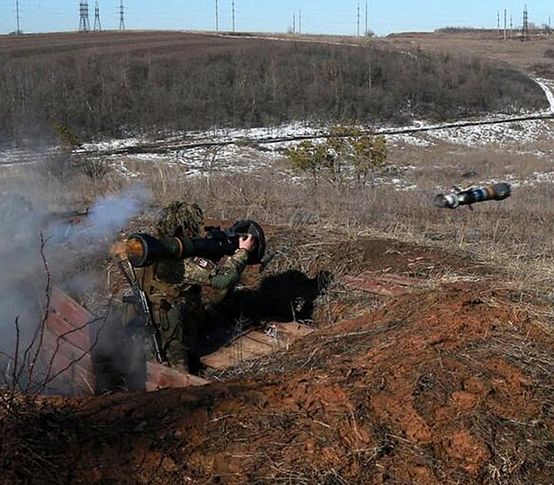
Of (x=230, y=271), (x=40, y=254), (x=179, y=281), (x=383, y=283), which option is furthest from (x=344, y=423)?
(x=40, y=254)

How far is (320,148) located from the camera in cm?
1853

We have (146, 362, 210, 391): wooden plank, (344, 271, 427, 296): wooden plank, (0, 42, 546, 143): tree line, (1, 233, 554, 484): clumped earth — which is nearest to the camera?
(1, 233, 554, 484): clumped earth

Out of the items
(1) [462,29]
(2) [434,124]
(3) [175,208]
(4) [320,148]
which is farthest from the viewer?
(1) [462,29]

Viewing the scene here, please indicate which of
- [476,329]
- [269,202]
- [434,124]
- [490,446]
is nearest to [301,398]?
[490,446]

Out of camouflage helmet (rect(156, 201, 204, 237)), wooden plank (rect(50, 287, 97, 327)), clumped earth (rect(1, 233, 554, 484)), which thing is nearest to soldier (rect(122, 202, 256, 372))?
camouflage helmet (rect(156, 201, 204, 237))

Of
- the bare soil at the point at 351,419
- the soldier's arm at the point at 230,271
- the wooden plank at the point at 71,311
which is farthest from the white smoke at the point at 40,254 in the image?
the bare soil at the point at 351,419

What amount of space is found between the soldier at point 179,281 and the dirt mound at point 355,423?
137cm

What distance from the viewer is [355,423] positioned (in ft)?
11.7

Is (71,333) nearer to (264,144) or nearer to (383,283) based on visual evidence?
(383,283)

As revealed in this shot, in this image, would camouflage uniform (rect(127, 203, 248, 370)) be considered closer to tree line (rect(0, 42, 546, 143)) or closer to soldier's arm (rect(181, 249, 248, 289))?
soldier's arm (rect(181, 249, 248, 289))

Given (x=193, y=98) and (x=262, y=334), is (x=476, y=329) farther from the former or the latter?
(x=193, y=98)

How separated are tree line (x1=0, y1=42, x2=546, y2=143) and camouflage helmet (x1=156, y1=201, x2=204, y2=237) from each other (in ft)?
77.1

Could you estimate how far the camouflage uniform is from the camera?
5.66 meters

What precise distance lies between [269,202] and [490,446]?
279 inches
